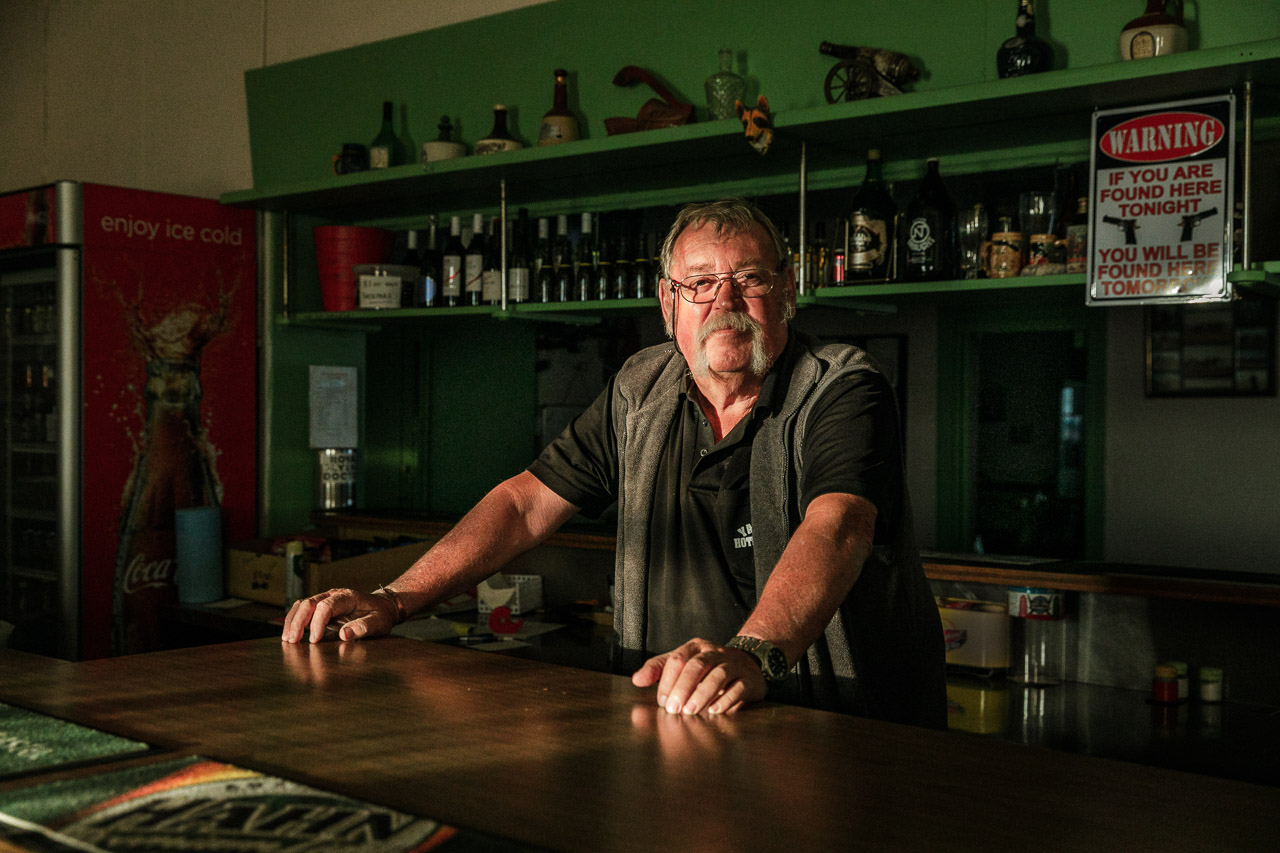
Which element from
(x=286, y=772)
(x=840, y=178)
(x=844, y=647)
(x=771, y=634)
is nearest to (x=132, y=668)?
(x=286, y=772)

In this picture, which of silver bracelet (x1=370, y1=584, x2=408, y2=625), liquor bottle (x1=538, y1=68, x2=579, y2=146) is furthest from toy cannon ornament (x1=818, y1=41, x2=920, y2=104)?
silver bracelet (x1=370, y1=584, x2=408, y2=625)

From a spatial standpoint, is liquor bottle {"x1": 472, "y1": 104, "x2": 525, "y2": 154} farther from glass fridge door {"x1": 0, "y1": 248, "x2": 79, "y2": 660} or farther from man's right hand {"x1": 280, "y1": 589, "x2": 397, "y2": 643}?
man's right hand {"x1": 280, "y1": 589, "x2": 397, "y2": 643}

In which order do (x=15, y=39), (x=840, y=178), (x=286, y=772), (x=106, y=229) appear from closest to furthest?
(x=286, y=772) < (x=840, y=178) < (x=106, y=229) < (x=15, y=39)

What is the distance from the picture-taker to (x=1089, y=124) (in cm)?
282

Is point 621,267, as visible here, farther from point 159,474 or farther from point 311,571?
point 159,474

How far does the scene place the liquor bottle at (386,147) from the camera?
396 cm

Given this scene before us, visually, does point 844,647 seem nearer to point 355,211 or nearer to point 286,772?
point 286,772

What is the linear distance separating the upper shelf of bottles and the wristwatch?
5.54ft

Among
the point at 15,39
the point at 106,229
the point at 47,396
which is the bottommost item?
the point at 47,396

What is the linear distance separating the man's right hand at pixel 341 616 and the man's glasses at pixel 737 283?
0.74 metres

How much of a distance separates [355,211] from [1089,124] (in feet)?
8.64

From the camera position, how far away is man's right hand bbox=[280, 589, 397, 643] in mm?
1767

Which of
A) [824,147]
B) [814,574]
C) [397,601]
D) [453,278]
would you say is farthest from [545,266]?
[814,574]

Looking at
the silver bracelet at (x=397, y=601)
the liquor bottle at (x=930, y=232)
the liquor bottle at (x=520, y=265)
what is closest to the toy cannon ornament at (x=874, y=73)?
the liquor bottle at (x=930, y=232)
